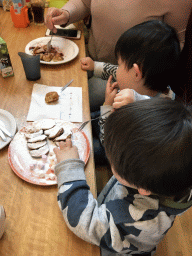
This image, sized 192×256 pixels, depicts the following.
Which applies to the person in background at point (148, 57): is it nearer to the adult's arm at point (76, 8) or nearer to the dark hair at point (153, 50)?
the dark hair at point (153, 50)

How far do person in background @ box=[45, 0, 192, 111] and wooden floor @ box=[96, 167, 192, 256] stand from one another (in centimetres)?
51

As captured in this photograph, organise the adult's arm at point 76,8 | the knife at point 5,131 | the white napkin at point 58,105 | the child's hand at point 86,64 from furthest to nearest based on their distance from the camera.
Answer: the adult's arm at point 76,8, the child's hand at point 86,64, the white napkin at point 58,105, the knife at point 5,131

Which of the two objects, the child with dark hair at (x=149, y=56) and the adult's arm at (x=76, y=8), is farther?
the adult's arm at (x=76, y=8)

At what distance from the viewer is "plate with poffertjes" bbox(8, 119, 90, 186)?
73 centimetres

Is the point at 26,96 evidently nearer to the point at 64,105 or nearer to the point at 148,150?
the point at 64,105

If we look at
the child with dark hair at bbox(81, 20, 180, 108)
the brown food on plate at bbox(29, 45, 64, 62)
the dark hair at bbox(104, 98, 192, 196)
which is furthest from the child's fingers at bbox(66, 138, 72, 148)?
the brown food on plate at bbox(29, 45, 64, 62)

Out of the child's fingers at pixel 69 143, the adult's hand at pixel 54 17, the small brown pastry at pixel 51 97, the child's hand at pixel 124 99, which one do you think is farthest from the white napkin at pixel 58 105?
the adult's hand at pixel 54 17

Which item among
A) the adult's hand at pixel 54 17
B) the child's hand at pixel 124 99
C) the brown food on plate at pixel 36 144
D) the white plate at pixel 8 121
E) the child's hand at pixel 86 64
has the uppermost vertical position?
the adult's hand at pixel 54 17

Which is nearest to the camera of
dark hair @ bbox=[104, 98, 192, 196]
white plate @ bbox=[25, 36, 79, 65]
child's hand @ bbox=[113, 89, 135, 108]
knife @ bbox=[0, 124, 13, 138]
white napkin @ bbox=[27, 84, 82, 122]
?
dark hair @ bbox=[104, 98, 192, 196]

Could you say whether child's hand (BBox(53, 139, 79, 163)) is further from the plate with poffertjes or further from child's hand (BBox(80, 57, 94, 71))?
child's hand (BBox(80, 57, 94, 71))

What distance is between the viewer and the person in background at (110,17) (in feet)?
3.97

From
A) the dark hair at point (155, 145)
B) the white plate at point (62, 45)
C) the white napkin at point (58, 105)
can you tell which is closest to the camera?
the dark hair at point (155, 145)

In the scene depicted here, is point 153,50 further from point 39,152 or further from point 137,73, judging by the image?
point 39,152

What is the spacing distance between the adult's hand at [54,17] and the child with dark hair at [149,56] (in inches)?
21.9
